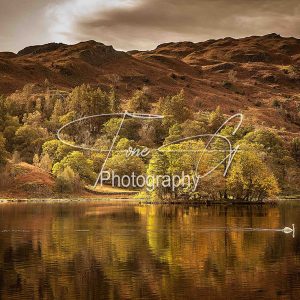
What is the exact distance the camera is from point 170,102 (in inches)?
7347

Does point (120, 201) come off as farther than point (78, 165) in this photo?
No

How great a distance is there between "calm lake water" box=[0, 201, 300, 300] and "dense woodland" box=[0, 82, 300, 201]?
2987 cm

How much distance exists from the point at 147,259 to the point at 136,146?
108 m

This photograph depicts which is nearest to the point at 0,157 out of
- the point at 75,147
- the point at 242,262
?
the point at 75,147

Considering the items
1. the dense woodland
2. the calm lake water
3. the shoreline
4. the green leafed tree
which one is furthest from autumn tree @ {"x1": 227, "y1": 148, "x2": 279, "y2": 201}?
the green leafed tree

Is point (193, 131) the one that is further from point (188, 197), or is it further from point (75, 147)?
point (188, 197)

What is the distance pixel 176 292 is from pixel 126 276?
17.3 ft

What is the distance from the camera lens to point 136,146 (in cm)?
14962

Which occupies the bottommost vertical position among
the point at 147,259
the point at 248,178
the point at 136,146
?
the point at 147,259

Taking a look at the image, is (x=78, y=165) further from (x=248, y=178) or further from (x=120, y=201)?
(x=248, y=178)

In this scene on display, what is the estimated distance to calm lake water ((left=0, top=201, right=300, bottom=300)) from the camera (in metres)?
32.3

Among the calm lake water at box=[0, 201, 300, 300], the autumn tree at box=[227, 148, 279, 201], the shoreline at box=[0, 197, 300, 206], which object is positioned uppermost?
the autumn tree at box=[227, 148, 279, 201]

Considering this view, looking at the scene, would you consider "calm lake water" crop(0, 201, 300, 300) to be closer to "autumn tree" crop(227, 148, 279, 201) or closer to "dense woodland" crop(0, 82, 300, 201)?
"autumn tree" crop(227, 148, 279, 201)

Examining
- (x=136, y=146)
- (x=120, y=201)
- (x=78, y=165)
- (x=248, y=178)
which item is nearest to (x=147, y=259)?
(x=248, y=178)
